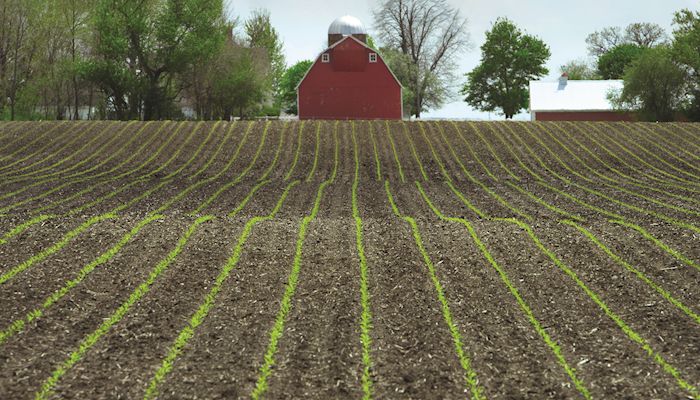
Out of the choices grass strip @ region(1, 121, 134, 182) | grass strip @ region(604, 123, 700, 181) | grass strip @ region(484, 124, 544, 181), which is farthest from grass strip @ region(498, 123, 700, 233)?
grass strip @ region(1, 121, 134, 182)

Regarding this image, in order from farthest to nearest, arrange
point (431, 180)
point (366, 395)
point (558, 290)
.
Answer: point (431, 180) < point (558, 290) < point (366, 395)

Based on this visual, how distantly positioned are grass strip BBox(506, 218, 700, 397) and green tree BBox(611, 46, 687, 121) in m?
35.3

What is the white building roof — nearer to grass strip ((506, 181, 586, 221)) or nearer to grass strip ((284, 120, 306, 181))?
grass strip ((284, 120, 306, 181))

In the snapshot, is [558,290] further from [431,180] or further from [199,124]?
[199,124]

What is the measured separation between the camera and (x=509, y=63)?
69250 mm

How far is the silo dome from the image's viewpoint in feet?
176

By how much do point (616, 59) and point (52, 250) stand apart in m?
74.8

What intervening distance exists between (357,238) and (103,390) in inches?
259

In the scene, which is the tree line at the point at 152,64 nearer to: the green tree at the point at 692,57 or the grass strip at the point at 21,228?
the green tree at the point at 692,57

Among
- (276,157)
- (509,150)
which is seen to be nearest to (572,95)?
(509,150)

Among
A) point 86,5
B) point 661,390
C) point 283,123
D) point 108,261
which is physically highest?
point 86,5

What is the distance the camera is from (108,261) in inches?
410

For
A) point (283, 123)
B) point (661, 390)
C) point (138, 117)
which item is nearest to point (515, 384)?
point (661, 390)

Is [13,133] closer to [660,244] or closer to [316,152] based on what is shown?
[316,152]
